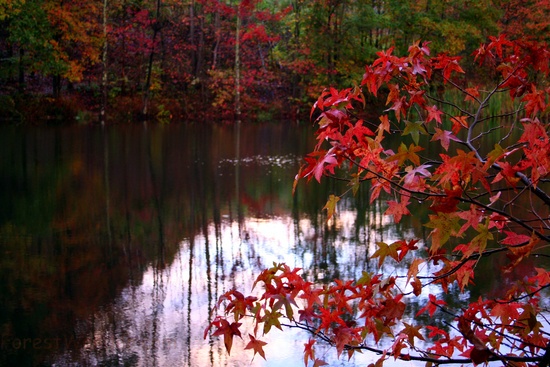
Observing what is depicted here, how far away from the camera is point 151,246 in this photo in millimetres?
6559

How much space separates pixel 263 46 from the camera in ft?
95.8

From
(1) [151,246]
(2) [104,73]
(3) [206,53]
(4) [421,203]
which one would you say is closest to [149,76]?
(2) [104,73]

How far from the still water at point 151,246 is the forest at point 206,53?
8.89 m

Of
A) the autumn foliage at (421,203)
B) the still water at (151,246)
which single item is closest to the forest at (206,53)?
the still water at (151,246)

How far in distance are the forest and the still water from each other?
8891 millimetres

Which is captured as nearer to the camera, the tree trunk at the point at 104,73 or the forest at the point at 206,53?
the tree trunk at the point at 104,73

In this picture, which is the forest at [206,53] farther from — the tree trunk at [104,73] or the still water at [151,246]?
the still water at [151,246]

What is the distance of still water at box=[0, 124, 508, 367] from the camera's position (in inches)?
163

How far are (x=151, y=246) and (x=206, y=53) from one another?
69.1 feet

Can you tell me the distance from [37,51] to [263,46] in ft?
36.5

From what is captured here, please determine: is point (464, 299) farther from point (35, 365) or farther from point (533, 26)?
point (533, 26)

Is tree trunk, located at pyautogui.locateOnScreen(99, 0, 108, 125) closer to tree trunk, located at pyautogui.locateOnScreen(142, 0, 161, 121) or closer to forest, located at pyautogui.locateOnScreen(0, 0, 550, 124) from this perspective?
forest, located at pyautogui.locateOnScreen(0, 0, 550, 124)

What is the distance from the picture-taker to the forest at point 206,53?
21.5m

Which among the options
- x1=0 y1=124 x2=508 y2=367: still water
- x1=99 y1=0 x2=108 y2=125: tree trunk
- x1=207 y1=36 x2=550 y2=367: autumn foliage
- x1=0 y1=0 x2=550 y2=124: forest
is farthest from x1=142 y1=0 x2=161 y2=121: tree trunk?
x1=207 y1=36 x2=550 y2=367: autumn foliage
